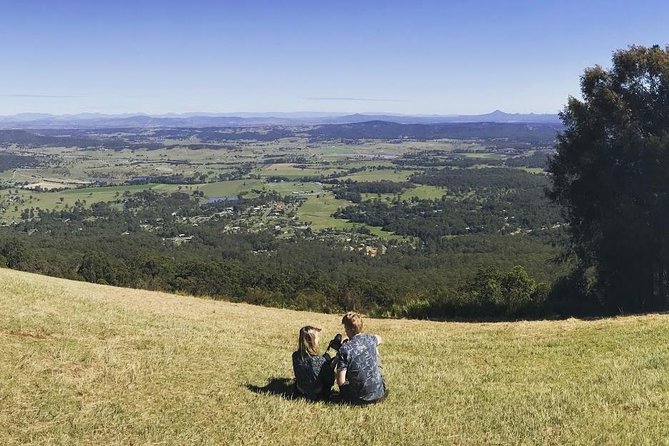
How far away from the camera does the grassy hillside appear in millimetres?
7234

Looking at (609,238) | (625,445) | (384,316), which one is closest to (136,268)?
(384,316)

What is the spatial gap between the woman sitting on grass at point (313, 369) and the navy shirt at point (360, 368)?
0.32m

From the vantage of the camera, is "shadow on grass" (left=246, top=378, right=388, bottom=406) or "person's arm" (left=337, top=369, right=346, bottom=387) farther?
"shadow on grass" (left=246, top=378, right=388, bottom=406)

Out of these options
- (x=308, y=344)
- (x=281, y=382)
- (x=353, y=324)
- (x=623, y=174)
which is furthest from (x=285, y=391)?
(x=623, y=174)

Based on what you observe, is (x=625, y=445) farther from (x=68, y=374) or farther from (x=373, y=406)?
(x=68, y=374)

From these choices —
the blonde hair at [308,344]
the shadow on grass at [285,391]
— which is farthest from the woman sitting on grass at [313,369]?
the shadow on grass at [285,391]

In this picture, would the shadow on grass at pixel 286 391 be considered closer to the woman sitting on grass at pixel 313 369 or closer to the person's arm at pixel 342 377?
the woman sitting on grass at pixel 313 369

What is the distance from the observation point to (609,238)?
2355 cm

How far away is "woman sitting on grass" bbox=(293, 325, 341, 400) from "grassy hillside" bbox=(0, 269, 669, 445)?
36 cm

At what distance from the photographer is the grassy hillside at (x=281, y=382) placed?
285 inches

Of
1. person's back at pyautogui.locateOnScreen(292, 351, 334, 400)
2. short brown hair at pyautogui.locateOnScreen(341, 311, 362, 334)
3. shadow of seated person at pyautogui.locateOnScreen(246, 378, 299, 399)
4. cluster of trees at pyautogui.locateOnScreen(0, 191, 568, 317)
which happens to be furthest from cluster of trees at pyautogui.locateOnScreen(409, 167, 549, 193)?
person's back at pyautogui.locateOnScreen(292, 351, 334, 400)

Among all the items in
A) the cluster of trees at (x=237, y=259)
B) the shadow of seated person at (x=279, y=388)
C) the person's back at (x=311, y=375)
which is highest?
the person's back at (x=311, y=375)

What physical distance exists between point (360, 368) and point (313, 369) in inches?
32.8

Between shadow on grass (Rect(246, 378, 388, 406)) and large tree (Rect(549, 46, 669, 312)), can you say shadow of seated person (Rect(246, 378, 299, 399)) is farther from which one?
large tree (Rect(549, 46, 669, 312))
